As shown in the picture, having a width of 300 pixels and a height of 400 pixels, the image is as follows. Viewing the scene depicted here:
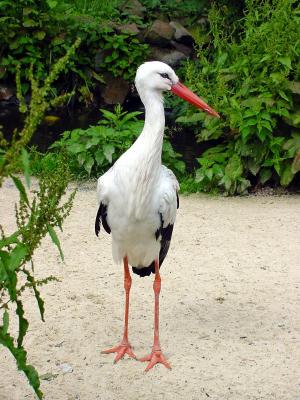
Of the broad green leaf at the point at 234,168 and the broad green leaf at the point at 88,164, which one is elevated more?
the broad green leaf at the point at 234,168

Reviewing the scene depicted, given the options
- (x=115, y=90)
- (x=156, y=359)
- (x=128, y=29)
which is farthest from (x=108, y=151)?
(x=128, y=29)

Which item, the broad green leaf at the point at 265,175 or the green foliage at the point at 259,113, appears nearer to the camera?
the green foliage at the point at 259,113

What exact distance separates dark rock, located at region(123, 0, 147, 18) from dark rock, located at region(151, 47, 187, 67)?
77 centimetres

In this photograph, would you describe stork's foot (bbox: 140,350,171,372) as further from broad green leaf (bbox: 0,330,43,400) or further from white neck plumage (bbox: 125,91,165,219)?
broad green leaf (bbox: 0,330,43,400)

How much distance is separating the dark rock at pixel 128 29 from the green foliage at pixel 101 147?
3.69 m

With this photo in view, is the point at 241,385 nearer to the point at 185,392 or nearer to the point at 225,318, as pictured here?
the point at 185,392

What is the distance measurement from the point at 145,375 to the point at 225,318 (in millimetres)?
844

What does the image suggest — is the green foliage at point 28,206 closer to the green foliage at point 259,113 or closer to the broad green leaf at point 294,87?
the green foliage at point 259,113

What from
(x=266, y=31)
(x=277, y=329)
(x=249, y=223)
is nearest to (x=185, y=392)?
(x=277, y=329)

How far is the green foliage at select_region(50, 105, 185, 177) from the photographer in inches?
285

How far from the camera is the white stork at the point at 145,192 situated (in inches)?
163

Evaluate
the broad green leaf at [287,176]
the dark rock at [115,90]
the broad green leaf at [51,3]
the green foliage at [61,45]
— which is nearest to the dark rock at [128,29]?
the green foliage at [61,45]

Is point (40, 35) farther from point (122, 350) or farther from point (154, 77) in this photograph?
point (122, 350)

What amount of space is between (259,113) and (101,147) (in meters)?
1.51
